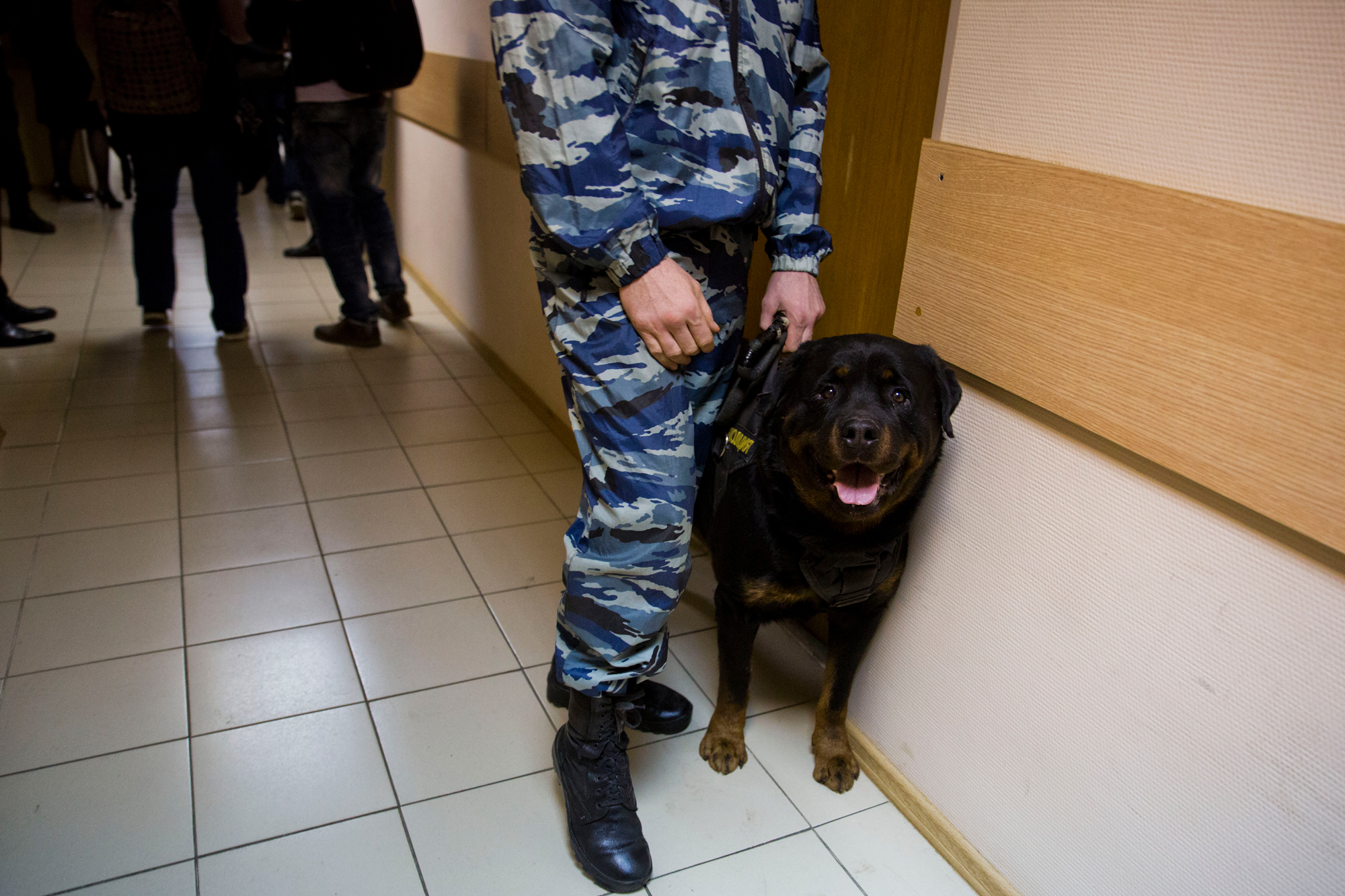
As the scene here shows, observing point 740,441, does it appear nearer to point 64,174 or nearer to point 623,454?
point 623,454

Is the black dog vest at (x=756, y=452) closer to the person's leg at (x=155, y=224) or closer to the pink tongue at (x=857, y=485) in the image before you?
the pink tongue at (x=857, y=485)

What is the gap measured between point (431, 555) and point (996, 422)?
5.32 ft

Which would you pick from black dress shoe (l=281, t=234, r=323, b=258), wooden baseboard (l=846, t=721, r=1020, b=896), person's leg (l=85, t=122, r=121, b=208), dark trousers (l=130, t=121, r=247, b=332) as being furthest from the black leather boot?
person's leg (l=85, t=122, r=121, b=208)

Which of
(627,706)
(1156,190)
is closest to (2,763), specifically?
(627,706)

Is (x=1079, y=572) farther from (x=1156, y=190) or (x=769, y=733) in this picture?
(x=769, y=733)

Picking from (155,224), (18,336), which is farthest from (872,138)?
(18,336)

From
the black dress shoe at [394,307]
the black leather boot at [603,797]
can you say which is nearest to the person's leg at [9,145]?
the black dress shoe at [394,307]

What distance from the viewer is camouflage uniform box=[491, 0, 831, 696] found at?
1192 mm

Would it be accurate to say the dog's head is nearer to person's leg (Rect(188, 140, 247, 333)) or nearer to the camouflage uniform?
the camouflage uniform

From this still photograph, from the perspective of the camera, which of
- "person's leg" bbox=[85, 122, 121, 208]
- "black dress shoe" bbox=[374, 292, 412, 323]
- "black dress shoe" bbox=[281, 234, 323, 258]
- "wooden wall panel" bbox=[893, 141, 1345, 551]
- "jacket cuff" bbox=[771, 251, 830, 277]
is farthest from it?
"person's leg" bbox=[85, 122, 121, 208]

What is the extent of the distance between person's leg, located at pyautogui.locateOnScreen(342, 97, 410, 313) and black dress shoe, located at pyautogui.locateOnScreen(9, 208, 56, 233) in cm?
284

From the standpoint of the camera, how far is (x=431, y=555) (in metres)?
2.47

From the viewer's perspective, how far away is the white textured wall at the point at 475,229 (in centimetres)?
327

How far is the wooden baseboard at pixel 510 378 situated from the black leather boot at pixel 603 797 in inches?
51.1
